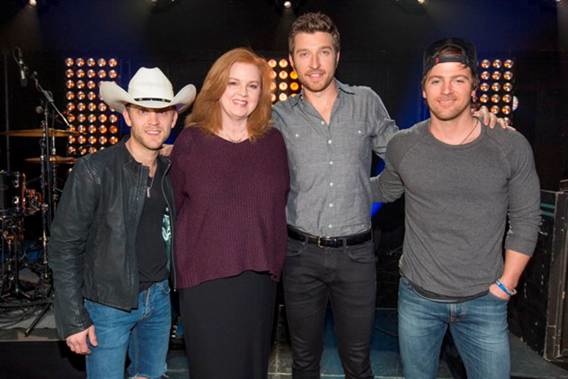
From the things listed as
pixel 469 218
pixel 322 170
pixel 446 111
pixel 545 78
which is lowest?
pixel 469 218

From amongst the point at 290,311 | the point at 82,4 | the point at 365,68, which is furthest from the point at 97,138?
the point at 290,311

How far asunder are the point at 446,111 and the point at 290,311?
1244 millimetres

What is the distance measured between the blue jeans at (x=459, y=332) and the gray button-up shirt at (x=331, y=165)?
444 millimetres

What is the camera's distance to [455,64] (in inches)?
77.4

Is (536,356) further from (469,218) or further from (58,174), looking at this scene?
(58,174)

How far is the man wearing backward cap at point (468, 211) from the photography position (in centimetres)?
197

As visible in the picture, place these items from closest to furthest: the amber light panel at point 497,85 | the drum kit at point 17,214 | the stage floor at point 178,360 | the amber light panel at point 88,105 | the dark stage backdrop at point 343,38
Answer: the stage floor at point 178,360 < the drum kit at point 17,214 < the amber light panel at point 88,105 < the amber light panel at point 497,85 < the dark stage backdrop at point 343,38

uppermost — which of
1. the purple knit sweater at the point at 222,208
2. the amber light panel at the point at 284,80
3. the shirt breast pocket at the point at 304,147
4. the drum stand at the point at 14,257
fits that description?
the amber light panel at the point at 284,80


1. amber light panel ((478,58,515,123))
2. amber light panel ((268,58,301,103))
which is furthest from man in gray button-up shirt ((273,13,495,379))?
amber light panel ((478,58,515,123))

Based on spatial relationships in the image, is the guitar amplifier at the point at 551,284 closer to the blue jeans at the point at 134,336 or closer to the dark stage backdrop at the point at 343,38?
the blue jeans at the point at 134,336

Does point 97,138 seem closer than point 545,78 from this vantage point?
Yes

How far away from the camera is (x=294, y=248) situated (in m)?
2.43

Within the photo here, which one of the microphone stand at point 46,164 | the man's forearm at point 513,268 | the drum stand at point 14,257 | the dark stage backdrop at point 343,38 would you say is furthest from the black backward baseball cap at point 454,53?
the dark stage backdrop at point 343,38

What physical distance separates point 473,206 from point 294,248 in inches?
34.6
